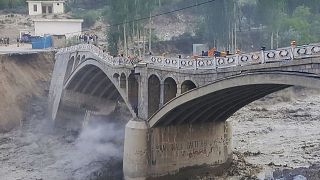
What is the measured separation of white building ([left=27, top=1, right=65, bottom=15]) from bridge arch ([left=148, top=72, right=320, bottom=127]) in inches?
2201

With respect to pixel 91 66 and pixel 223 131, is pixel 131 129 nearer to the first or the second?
pixel 223 131

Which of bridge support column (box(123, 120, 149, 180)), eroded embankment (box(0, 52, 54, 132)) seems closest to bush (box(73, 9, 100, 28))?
eroded embankment (box(0, 52, 54, 132))

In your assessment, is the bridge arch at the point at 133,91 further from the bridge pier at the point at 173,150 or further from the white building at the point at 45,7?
the white building at the point at 45,7

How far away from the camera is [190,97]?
29.7 metres

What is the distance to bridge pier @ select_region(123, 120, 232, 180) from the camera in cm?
3425

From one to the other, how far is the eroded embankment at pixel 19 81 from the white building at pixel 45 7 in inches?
1014

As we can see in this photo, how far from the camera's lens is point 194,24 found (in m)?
93.9

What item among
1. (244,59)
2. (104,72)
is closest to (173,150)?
(244,59)

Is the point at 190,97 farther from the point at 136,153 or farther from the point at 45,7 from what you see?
the point at 45,7

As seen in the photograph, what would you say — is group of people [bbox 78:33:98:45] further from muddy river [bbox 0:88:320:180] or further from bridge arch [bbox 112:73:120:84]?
bridge arch [bbox 112:73:120:84]

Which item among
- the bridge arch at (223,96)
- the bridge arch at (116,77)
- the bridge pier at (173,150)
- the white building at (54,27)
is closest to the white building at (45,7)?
the white building at (54,27)

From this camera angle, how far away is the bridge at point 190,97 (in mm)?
23797

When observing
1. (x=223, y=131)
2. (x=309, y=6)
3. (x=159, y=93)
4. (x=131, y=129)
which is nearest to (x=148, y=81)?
(x=159, y=93)

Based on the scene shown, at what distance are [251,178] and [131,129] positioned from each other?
8.69 m
